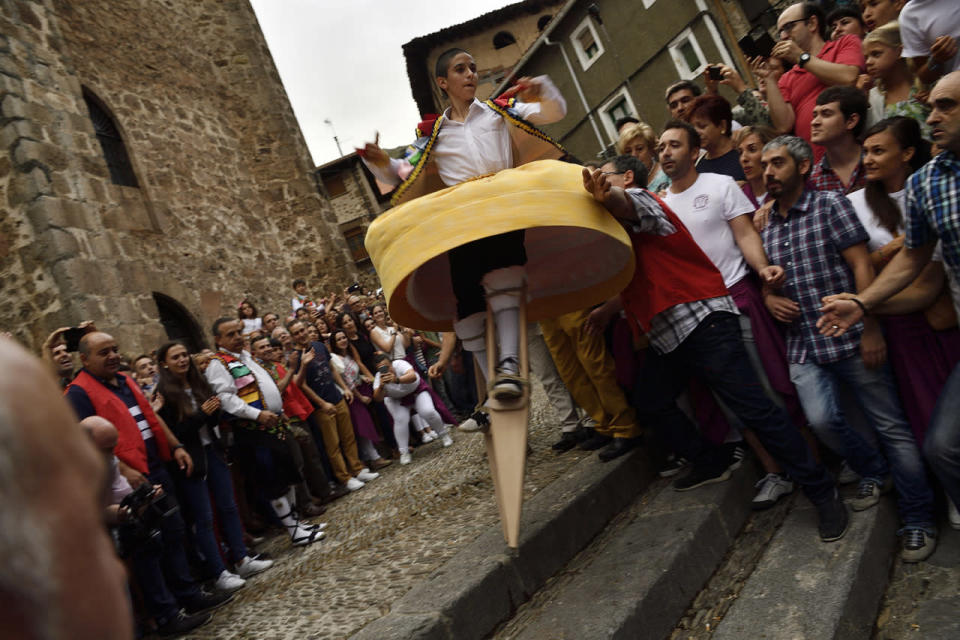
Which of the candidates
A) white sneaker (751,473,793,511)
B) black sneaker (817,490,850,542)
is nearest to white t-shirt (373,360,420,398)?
white sneaker (751,473,793,511)

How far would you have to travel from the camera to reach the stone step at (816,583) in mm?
2311

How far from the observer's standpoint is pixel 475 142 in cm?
329

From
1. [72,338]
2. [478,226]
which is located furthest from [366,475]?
[478,226]

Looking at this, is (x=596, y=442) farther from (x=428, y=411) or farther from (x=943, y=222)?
(x=428, y=411)

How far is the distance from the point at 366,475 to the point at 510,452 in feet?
13.6

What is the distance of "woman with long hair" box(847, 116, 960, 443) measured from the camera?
111 inches

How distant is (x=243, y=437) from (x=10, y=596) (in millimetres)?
4822

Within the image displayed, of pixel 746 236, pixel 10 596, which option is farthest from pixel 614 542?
pixel 10 596

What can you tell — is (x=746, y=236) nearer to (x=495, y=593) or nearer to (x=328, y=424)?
(x=495, y=593)

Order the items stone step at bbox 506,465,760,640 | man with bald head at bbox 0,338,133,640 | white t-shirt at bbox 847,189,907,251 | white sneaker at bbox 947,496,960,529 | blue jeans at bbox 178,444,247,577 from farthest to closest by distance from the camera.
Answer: blue jeans at bbox 178,444,247,577, white t-shirt at bbox 847,189,907,251, white sneaker at bbox 947,496,960,529, stone step at bbox 506,465,760,640, man with bald head at bbox 0,338,133,640

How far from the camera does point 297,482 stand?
503 centimetres

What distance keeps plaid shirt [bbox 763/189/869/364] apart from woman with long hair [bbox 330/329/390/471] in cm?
473

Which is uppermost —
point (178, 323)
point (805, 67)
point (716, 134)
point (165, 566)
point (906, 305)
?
point (178, 323)

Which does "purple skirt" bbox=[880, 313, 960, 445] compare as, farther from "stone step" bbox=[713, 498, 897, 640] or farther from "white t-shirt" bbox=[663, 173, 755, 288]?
"white t-shirt" bbox=[663, 173, 755, 288]
